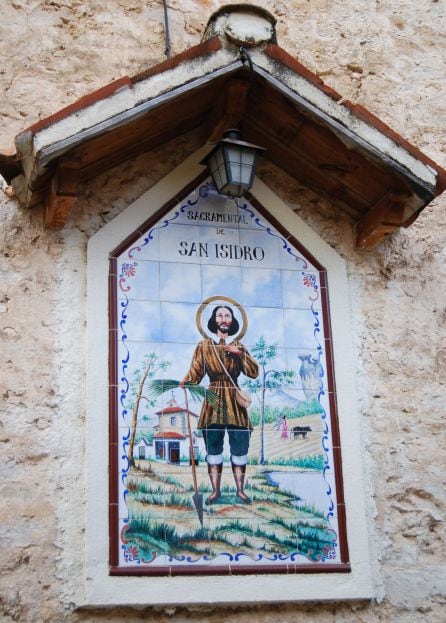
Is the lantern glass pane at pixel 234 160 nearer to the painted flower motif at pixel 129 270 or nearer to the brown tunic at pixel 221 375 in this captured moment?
the painted flower motif at pixel 129 270

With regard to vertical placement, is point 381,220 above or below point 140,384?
above

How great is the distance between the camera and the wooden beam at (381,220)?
572 centimetres

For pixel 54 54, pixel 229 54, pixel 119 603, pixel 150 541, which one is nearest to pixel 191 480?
pixel 150 541

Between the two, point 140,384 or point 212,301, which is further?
point 212,301

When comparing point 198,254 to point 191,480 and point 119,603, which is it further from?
point 119,603

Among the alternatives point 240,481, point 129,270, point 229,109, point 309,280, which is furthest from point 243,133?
point 240,481

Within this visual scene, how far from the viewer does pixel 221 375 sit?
5.55m

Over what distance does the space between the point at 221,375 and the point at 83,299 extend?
0.87 metres

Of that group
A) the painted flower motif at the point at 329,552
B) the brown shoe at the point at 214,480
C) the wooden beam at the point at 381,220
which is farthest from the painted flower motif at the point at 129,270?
the painted flower motif at the point at 329,552

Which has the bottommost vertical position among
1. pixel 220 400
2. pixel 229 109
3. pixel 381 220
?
pixel 220 400

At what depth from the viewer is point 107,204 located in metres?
5.71

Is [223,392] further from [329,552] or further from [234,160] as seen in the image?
[234,160]

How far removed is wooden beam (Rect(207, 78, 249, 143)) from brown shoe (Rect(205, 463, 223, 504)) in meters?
1.92

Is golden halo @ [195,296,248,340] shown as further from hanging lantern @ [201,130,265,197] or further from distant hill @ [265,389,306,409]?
hanging lantern @ [201,130,265,197]
